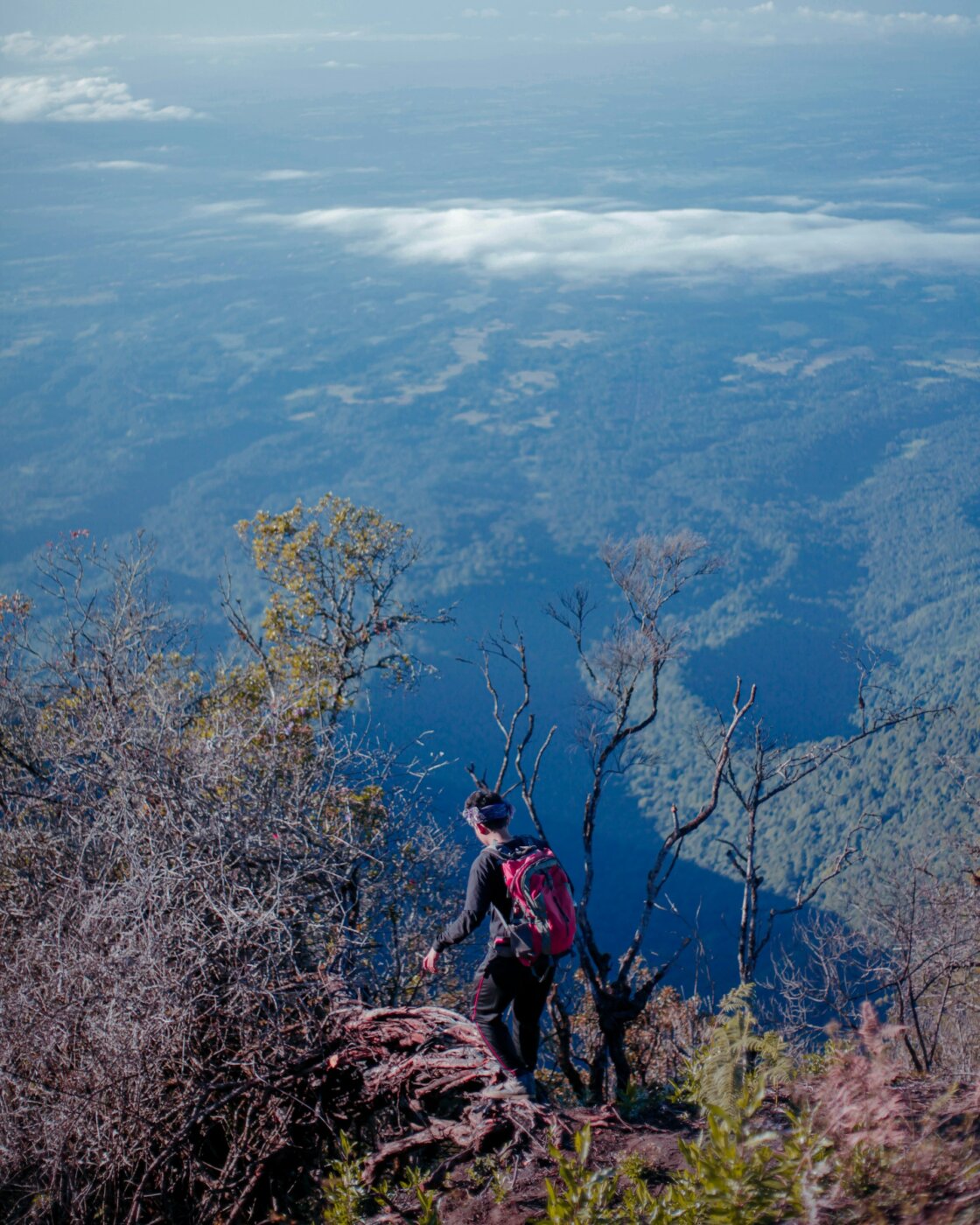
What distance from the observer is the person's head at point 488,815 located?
18.4 feet

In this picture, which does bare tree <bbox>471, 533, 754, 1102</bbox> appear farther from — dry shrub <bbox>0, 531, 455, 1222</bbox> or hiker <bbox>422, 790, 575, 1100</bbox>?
hiker <bbox>422, 790, 575, 1100</bbox>

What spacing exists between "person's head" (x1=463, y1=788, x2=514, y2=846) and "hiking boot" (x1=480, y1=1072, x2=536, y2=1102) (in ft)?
4.32

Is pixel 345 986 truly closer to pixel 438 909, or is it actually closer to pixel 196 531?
pixel 438 909

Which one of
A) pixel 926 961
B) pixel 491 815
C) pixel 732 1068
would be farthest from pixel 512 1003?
pixel 926 961

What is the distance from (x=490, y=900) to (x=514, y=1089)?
3.49 ft

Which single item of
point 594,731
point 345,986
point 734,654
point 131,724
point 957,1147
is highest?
point 734,654

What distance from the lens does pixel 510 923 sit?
5.57 m

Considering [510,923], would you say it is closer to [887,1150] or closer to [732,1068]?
[732,1068]

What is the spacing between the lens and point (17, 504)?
185m

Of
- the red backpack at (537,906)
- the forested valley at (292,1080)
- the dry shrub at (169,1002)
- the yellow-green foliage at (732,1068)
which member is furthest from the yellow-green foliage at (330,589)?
the yellow-green foliage at (732,1068)

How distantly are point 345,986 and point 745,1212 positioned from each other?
3.24 meters

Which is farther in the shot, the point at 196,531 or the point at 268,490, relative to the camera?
the point at 268,490

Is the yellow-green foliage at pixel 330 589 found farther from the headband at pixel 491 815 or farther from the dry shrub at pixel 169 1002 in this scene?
the headband at pixel 491 815

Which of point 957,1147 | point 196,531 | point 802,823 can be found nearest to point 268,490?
point 196,531
